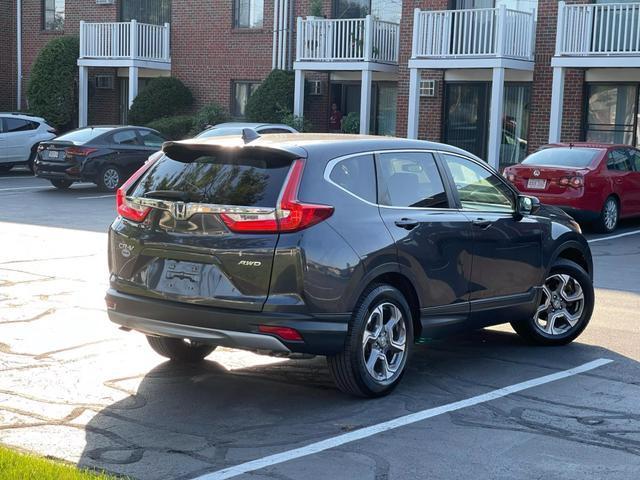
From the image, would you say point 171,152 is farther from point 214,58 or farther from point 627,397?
point 214,58

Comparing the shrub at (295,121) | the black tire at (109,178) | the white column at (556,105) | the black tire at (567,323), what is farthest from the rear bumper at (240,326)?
the shrub at (295,121)

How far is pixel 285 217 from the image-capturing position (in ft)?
20.6

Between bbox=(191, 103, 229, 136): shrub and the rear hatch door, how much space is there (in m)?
23.2

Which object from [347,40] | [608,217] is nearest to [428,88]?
[347,40]

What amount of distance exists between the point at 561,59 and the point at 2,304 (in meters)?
16.5

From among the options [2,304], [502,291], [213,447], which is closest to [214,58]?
[2,304]

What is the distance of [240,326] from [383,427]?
103 cm

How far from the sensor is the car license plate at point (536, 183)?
17.0 m

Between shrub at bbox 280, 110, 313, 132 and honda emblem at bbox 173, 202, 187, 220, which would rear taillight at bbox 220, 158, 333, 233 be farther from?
shrub at bbox 280, 110, 313, 132

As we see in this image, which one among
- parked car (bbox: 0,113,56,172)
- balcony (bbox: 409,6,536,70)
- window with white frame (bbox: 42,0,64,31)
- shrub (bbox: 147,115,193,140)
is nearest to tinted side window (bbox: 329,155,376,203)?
balcony (bbox: 409,6,536,70)

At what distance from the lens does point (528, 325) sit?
8531mm

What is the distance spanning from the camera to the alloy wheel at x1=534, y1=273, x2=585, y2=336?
28.4ft

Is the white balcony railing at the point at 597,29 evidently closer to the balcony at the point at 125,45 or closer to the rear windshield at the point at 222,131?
the rear windshield at the point at 222,131

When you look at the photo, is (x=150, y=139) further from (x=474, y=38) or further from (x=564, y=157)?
(x=564, y=157)
